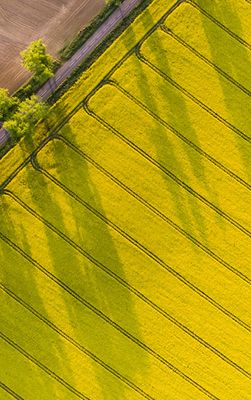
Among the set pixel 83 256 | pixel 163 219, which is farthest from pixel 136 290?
pixel 163 219

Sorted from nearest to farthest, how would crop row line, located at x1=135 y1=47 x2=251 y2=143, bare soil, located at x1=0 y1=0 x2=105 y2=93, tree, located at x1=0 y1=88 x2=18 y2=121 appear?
tree, located at x1=0 y1=88 x2=18 y2=121 → bare soil, located at x1=0 y1=0 x2=105 y2=93 → crop row line, located at x1=135 y1=47 x2=251 y2=143

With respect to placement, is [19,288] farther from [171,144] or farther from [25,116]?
A: [171,144]

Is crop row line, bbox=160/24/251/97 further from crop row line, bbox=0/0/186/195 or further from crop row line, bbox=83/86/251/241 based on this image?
crop row line, bbox=83/86/251/241

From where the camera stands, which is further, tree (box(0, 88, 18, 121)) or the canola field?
the canola field

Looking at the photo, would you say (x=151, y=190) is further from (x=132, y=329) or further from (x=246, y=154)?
(x=132, y=329)

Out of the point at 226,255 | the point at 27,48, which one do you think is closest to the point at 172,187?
the point at 226,255

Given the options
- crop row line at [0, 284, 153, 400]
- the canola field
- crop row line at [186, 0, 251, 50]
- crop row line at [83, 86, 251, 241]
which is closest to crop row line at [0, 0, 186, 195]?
the canola field
